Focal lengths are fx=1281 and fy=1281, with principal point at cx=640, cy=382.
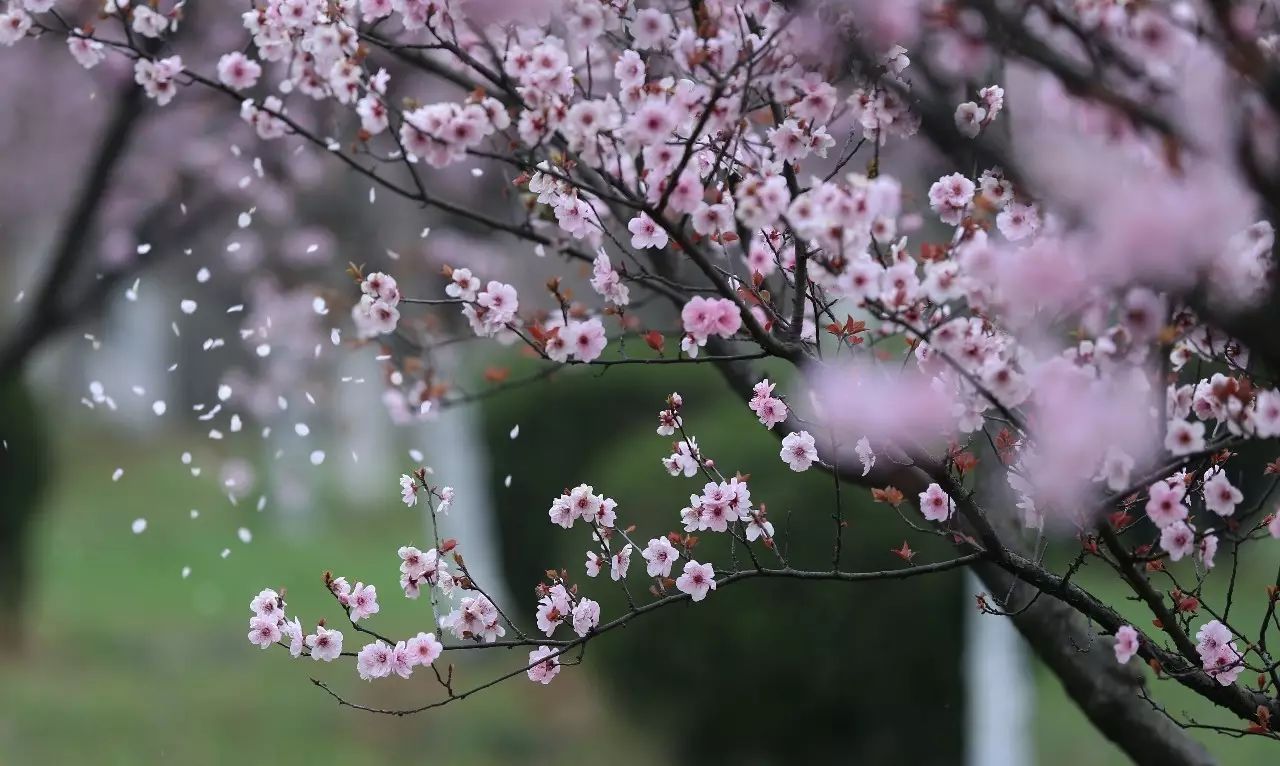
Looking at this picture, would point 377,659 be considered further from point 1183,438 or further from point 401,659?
point 1183,438

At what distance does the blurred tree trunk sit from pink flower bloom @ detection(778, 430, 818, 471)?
24.2 feet

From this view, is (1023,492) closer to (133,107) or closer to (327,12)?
(327,12)

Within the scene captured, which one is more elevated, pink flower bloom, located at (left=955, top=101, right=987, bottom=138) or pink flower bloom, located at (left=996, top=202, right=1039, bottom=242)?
pink flower bloom, located at (left=955, top=101, right=987, bottom=138)

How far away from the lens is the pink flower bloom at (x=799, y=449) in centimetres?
253

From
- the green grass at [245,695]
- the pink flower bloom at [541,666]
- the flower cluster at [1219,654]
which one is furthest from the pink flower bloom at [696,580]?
the green grass at [245,695]

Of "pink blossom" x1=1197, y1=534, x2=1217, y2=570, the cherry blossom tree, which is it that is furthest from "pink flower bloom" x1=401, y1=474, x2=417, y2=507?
"pink blossom" x1=1197, y1=534, x2=1217, y2=570

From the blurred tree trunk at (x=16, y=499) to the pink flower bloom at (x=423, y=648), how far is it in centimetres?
693

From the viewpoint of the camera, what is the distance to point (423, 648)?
8.38 feet

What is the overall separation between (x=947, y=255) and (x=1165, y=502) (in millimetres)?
596

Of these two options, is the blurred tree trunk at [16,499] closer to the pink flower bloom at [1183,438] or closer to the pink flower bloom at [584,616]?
the pink flower bloom at [584,616]

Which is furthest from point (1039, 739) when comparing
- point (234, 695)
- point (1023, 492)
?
point (1023, 492)

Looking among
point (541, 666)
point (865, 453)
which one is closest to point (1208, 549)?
point (865, 453)

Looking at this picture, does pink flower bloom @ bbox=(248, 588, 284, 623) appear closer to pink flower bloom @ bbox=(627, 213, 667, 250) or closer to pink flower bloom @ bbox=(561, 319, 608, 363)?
pink flower bloom @ bbox=(561, 319, 608, 363)

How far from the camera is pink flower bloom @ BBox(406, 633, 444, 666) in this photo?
8.28 ft
